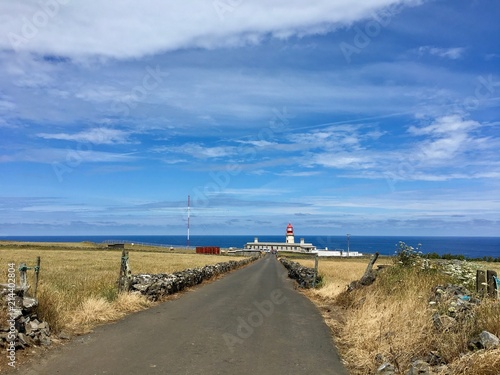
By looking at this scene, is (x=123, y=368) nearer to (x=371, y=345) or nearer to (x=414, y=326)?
(x=371, y=345)

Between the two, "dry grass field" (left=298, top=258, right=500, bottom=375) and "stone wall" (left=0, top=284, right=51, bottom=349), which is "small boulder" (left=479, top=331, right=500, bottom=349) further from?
"stone wall" (left=0, top=284, right=51, bottom=349)

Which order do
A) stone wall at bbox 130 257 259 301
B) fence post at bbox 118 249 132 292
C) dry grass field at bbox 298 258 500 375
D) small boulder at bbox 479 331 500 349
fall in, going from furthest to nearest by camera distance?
stone wall at bbox 130 257 259 301 → fence post at bbox 118 249 132 292 → dry grass field at bbox 298 258 500 375 → small boulder at bbox 479 331 500 349

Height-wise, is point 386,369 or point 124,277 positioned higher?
point 124,277

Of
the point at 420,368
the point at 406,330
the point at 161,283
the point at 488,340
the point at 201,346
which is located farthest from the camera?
the point at 161,283

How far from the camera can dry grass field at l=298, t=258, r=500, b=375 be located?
668 cm

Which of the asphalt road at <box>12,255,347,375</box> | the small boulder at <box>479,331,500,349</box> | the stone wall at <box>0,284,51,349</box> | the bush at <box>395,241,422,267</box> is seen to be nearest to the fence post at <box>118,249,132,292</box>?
the asphalt road at <box>12,255,347,375</box>

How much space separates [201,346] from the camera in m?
9.44

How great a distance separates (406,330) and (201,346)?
4339 mm

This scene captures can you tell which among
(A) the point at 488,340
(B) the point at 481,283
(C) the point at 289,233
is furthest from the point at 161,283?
(C) the point at 289,233

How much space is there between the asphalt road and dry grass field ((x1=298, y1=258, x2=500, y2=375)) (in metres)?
0.61

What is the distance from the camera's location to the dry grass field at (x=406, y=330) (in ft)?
21.9

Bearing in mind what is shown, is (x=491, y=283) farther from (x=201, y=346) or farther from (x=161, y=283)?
(x=161, y=283)

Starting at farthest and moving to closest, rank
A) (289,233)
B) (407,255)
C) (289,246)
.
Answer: (289,233) < (289,246) < (407,255)

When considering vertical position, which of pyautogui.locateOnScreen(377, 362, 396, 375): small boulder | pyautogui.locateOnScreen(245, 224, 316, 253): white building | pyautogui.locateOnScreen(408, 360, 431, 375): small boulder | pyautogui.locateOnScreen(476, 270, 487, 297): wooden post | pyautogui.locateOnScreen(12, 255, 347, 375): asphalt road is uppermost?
pyautogui.locateOnScreen(476, 270, 487, 297): wooden post
